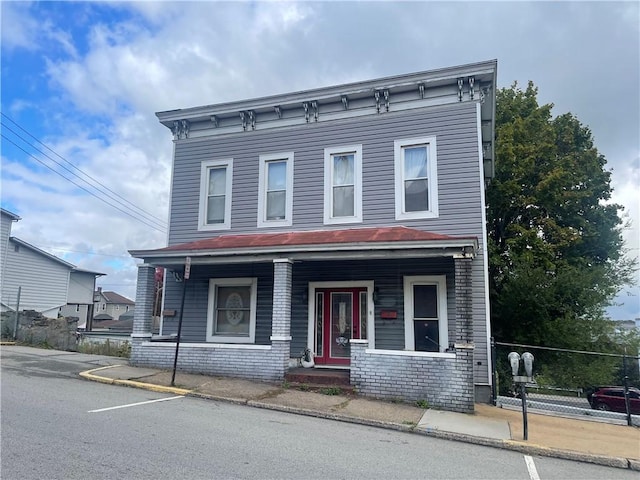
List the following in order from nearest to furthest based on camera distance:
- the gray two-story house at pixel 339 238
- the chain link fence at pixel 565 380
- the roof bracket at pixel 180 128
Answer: the gray two-story house at pixel 339 238, the chain link fence at pixel 565 380, the roof bracket at pixel 180 128

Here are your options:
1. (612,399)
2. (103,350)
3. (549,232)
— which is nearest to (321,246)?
(103,350)

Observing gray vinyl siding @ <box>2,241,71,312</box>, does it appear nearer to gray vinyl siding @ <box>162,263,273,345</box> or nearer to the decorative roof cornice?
gray vinyl siding @ <box>162,263,273,345</box>

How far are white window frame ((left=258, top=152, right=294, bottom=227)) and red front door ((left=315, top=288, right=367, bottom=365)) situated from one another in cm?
224

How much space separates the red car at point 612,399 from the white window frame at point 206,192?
1117cm

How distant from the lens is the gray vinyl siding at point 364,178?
10633mm

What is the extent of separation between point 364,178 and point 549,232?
40.3 feet

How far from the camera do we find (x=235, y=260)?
10.7 metres

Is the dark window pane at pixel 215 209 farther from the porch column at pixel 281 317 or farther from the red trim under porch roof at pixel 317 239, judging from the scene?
the porch column at pixel 281 317

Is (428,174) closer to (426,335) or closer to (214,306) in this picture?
(426,335)

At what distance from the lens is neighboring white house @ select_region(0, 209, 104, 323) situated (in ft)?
78.3

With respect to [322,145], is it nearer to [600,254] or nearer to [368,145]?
[368,145]

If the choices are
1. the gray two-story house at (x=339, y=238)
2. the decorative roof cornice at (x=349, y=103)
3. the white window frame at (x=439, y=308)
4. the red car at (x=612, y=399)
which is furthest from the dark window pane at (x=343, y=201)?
the red car at (x=612, y=399)

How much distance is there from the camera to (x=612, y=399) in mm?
14461

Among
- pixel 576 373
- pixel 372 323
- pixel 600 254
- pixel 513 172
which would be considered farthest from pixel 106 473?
pixel 600 254
